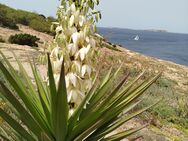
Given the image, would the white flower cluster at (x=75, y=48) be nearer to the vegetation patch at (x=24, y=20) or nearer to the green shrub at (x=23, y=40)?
the green shrub at (x=23, y=40)

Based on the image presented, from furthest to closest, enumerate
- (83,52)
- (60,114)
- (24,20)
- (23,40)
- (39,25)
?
(24,20)
(39,25)
(23,40)
(83,52)
(60,114)

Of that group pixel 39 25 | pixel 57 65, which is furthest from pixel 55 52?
pixel 39 25

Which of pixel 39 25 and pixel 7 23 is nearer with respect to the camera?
pixel 7 23

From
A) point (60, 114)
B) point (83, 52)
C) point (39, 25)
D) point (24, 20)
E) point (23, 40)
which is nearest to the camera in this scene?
→ point (60, 114)

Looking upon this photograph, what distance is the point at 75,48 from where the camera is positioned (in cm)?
310

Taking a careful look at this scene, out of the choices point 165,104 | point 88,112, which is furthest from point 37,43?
point 88,112

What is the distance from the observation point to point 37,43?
21000 mm

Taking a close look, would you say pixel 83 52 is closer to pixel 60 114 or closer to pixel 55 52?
pixel 55 52

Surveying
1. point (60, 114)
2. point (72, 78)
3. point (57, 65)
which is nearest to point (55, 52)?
point (57, 65)

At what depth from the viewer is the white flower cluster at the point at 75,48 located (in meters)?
3.09

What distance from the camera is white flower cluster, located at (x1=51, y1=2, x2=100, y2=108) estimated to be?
3.09m

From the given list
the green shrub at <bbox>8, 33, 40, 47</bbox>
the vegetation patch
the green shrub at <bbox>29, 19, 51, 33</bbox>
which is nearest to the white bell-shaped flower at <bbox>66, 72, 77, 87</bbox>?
the green shrub at <bbox>8, 33, 40, 47</bbox>

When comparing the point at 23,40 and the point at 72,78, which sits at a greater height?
the point at 72,78

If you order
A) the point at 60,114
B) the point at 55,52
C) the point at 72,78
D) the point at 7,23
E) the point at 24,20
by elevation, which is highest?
the point at 55,52
